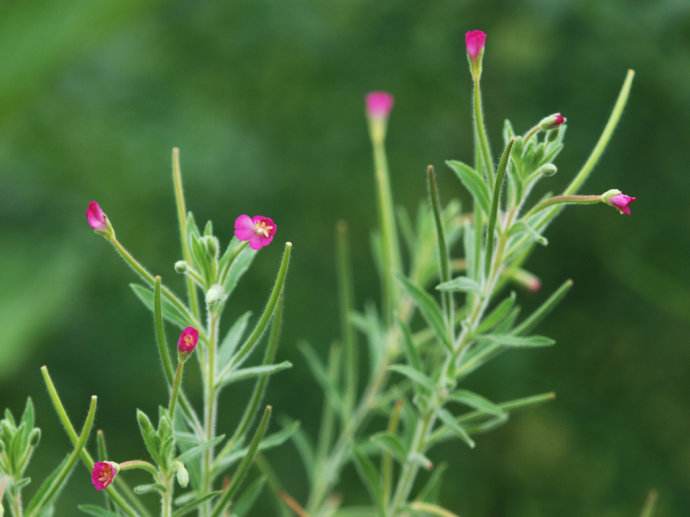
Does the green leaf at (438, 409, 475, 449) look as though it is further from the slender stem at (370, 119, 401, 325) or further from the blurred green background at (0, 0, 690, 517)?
the blurred green background at (0, 0, 690, 517)

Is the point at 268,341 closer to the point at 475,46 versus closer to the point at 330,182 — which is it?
the point at 475,46

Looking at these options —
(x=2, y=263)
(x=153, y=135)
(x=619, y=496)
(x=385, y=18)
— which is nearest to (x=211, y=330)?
(x=619, y=496)

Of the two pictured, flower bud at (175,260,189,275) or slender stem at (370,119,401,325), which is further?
slender stem at (370,119,401,325)

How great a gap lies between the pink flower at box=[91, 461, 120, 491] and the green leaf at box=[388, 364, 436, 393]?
9 cm

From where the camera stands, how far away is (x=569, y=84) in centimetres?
111

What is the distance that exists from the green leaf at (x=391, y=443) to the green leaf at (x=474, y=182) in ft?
0.24

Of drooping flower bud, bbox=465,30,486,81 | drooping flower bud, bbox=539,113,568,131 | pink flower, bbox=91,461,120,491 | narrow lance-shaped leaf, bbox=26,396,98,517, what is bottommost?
narrow lance-shaped leaf, bbox=26,396,98,517

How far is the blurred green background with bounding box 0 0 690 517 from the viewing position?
1070 mm

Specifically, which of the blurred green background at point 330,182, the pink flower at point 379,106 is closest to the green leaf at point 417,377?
the pink flower at point 379,106

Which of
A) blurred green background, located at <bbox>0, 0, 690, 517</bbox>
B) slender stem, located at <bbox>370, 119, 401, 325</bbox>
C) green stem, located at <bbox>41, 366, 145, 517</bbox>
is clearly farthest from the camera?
blurred green background, located at <bbox>0, 0, 690, 517</bbox>

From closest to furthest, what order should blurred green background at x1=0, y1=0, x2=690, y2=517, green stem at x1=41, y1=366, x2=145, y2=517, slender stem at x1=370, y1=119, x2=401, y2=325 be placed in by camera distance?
green stem at x1=41, y1=366, x2=145, y2=517
slender stem at x1=370, y1=119, x2=401, y2=325
blurred green background at x1=0, y1=0, x2=690, y2=517

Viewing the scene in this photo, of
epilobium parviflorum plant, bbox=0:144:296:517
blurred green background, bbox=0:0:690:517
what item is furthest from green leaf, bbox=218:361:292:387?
blurred green background, bbox=0:0:690:517

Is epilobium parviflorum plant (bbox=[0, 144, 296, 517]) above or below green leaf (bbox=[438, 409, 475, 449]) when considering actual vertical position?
above

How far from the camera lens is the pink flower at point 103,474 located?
21cm
